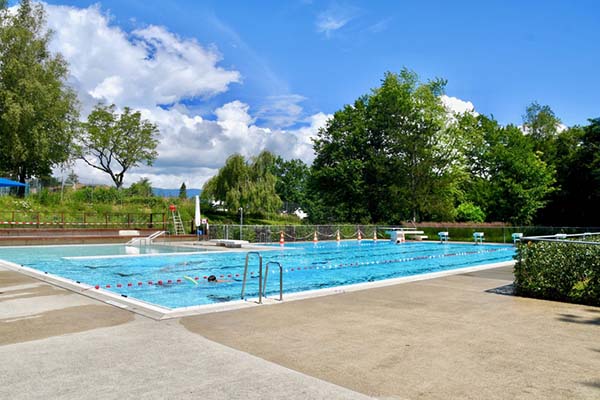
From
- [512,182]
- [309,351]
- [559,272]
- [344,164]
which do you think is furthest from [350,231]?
[309,351]

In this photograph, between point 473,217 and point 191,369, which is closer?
point 191,369

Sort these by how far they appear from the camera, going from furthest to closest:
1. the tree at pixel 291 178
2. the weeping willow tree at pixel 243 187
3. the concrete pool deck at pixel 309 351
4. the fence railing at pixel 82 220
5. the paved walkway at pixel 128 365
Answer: the tree at pixel 291 178
the weeping willow tree at pixel 243 187
the fence railing at pixel 82 220
the concrete pool deck at pixel 309 351
the paved walkway at pixel 128 365

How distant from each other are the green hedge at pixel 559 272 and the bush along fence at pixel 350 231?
21574 millimetres

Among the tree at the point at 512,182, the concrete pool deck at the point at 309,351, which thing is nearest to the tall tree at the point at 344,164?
the tree at the point at 512,182

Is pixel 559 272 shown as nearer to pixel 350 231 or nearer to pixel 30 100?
pixel 350 231

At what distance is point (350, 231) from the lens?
1465 inches

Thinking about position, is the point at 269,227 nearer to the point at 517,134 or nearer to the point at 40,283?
the point at 40,283

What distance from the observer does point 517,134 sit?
4809 cm

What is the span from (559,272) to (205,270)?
11.4 meters

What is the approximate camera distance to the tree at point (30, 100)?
121 feet

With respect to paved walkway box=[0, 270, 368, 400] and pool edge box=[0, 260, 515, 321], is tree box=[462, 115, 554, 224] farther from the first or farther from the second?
paved walkway box=[0, 270, 368, 400]

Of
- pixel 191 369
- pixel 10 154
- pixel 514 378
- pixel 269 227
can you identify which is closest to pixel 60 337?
pixel 191 369

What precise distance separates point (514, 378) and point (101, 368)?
420 cm

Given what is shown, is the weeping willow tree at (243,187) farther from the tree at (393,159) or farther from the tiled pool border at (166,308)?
the tiled pool border at (166,308)
